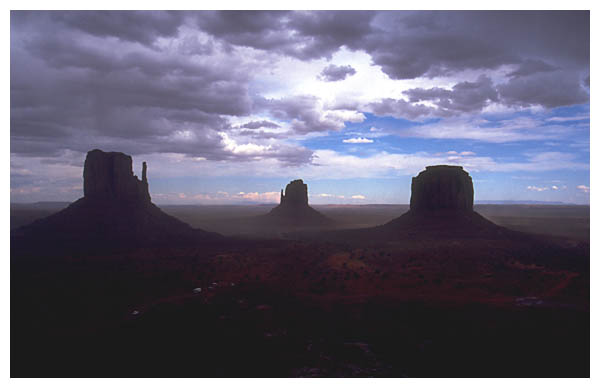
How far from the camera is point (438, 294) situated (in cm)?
2284

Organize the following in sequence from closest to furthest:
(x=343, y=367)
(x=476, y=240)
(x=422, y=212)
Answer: (x=343, y=367) < (x=476, y=240) < (x=422, y=212)

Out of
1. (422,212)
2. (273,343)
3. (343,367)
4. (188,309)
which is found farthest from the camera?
(422,212)

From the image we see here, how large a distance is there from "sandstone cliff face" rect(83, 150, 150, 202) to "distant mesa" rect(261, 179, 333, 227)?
187 ft

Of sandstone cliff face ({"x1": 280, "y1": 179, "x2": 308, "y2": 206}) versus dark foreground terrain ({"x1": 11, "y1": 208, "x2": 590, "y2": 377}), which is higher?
sandstone cliff face ({"x1": 280, "y1": 179, "x2": 308, "y2": 206})

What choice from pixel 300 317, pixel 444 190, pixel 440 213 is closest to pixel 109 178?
Answer: pixel 300 317

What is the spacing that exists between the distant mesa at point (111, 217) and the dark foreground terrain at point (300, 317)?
1086cm

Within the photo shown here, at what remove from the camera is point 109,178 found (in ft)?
174

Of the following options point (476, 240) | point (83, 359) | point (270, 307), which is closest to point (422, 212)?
point (476, 240)

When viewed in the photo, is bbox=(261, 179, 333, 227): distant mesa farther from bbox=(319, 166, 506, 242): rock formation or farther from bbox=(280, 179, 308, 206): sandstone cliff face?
bbox=(319, 166, 506, 242): rock formation

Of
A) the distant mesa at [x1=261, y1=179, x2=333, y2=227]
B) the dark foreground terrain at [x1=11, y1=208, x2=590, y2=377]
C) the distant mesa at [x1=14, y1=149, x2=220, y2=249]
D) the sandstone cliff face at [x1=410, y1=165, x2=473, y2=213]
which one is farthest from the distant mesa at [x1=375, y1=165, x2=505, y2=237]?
the distant mesa at [x1=261, y1=179, x2=333, y2=227]

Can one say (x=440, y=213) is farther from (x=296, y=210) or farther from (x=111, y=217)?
(x=111, y=217)

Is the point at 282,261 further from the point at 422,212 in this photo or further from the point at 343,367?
the point at 422,212

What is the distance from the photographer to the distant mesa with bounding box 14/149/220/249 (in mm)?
44981

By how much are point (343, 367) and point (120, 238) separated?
141 feet
